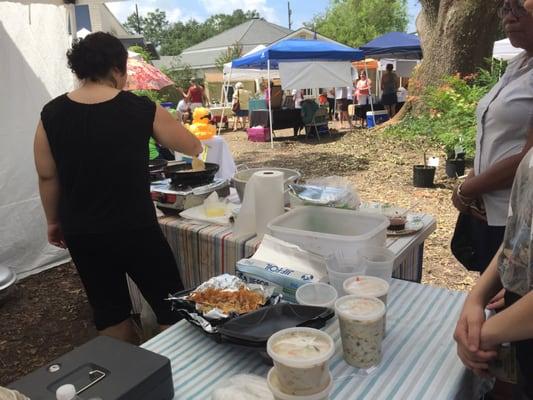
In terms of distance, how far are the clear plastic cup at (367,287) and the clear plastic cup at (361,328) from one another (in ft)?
0.21

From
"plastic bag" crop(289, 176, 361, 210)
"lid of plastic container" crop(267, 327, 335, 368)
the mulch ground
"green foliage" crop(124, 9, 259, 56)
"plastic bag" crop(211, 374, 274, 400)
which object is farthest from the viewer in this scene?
"green foliage" crop(124, 9, 259, 56)

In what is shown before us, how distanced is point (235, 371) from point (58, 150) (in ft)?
3.93

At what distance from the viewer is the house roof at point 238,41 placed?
2839cm

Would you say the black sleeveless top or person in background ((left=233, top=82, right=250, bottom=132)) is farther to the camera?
person in background ((left=233, top=82, right=250, bottom=132))

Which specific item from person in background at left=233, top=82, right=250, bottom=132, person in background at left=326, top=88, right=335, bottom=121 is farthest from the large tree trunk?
person in background at left=233, top=82, right=250, bottom=132

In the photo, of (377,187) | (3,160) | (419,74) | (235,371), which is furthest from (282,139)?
(235,371)

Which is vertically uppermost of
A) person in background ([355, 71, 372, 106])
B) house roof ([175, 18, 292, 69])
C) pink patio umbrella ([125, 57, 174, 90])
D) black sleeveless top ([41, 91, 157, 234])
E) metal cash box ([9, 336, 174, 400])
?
house roof ([175, 18, 292, 69])

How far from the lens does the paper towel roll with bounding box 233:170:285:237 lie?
6.09 feet

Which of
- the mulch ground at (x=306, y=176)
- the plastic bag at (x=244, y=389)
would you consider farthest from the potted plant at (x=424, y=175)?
the plastic bag at (x=244, y=389)

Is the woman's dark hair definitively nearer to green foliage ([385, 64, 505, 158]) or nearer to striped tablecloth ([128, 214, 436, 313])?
striped tablecloth ([128, 214, 436, 313])

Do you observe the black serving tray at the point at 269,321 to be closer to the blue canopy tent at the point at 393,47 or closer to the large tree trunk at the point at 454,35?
the large tree trunk at the point at 454,35

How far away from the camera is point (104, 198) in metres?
1.79

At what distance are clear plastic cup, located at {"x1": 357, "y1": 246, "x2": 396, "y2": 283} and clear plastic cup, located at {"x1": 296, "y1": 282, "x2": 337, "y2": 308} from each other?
0.17 meters

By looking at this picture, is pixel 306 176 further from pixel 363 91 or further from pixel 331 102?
pixel 331 102
